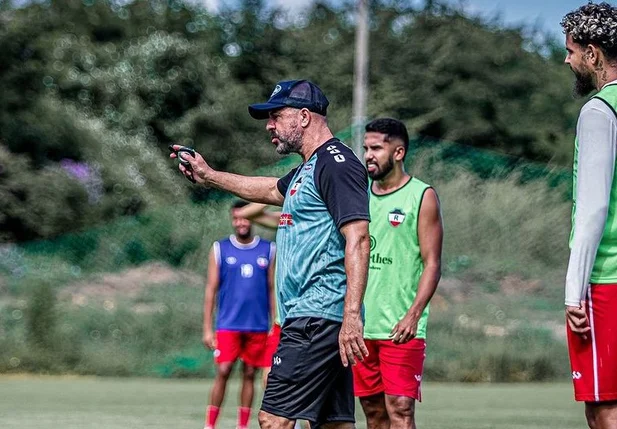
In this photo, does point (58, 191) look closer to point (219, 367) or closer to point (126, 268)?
point (126, 268)

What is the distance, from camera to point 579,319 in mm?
5262

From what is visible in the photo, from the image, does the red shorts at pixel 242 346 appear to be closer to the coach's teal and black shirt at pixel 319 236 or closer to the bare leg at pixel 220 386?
the bare leg at pixel 220 386

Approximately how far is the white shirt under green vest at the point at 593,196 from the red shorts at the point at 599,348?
0.07 metres

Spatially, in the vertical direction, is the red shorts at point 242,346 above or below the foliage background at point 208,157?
below

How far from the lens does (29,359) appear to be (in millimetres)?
18688

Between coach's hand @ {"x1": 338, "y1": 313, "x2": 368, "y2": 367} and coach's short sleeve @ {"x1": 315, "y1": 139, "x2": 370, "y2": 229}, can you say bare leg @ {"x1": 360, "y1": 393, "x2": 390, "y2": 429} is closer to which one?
coach's hand @ {"x1": 338, "y1": 313, "x2": 368, "y2": 367}

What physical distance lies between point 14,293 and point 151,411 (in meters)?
6.60

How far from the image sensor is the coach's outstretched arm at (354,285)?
579 cm

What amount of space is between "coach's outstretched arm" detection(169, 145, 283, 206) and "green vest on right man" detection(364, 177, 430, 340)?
151cm

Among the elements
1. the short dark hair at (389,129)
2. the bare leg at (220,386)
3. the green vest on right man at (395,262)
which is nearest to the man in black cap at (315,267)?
the green vest on right man at (395,262)

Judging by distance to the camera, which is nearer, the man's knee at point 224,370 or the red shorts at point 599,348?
the red shorts at point 599,348

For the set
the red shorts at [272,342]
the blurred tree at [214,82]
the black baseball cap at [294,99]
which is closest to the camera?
the black baseball cap at [294,99]

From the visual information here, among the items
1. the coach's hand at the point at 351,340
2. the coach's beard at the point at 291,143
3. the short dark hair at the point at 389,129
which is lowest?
the coach's hand at the point at 351,340

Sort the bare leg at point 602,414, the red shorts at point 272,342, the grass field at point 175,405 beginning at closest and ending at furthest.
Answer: the bare leg at point 602,414, the red shorts at point 272,342, the grass field at point 175,405
